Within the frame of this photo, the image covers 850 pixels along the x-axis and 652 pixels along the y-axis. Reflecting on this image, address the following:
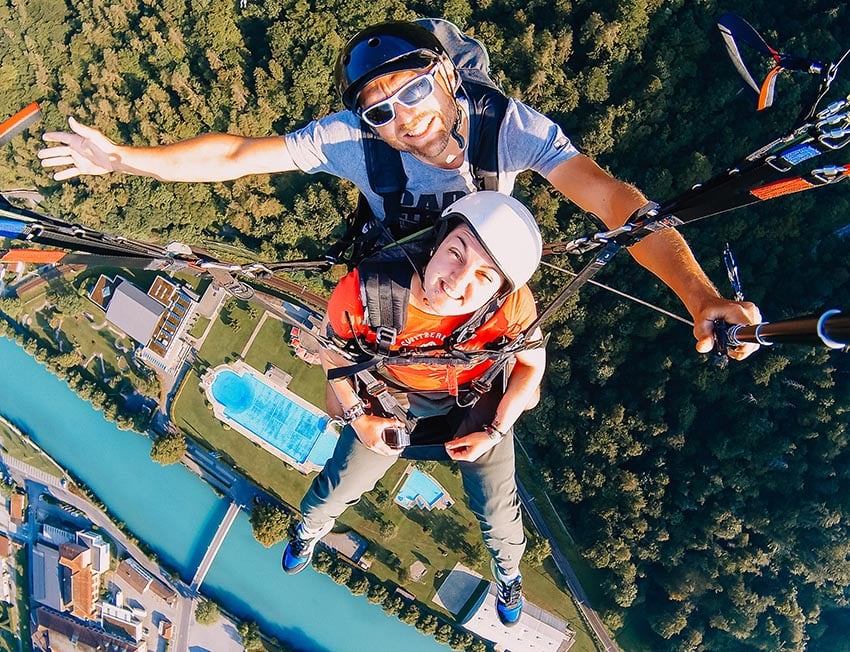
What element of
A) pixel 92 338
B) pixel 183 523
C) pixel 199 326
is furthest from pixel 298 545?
pixel 92 338

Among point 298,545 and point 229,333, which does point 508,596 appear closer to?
point 298,545

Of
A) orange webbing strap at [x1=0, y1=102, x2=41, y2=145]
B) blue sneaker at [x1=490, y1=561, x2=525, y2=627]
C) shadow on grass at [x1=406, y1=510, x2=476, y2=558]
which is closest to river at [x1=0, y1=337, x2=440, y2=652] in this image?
shadow on grass at [x1=406, y1=510, x2=476, y2=558]

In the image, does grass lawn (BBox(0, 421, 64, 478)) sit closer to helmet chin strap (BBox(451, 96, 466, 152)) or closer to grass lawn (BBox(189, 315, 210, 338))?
grass lawn (BBox(189, 315, 210, 338))

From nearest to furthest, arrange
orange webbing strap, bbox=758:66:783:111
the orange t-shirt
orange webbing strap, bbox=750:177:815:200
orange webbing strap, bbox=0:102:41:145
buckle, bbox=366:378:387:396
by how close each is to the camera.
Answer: orange webbing strap, bbox=750:177:815:200, orange webbing strap, bbox=0:102:41:145, orange webbing strap, bbox=758:66:783:111, the orange t-shirt, buckle, bbox=366:378:387:396

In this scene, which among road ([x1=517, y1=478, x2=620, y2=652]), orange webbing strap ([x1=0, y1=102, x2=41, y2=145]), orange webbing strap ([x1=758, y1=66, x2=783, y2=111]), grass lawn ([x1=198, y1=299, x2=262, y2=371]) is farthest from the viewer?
grass lawn ([x1=198, y1=299, x2=262, y2=371])

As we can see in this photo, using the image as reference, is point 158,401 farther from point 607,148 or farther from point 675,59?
point 675,59

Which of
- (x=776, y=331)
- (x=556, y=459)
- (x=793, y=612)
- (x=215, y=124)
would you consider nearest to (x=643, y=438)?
(x=556, y=459)
